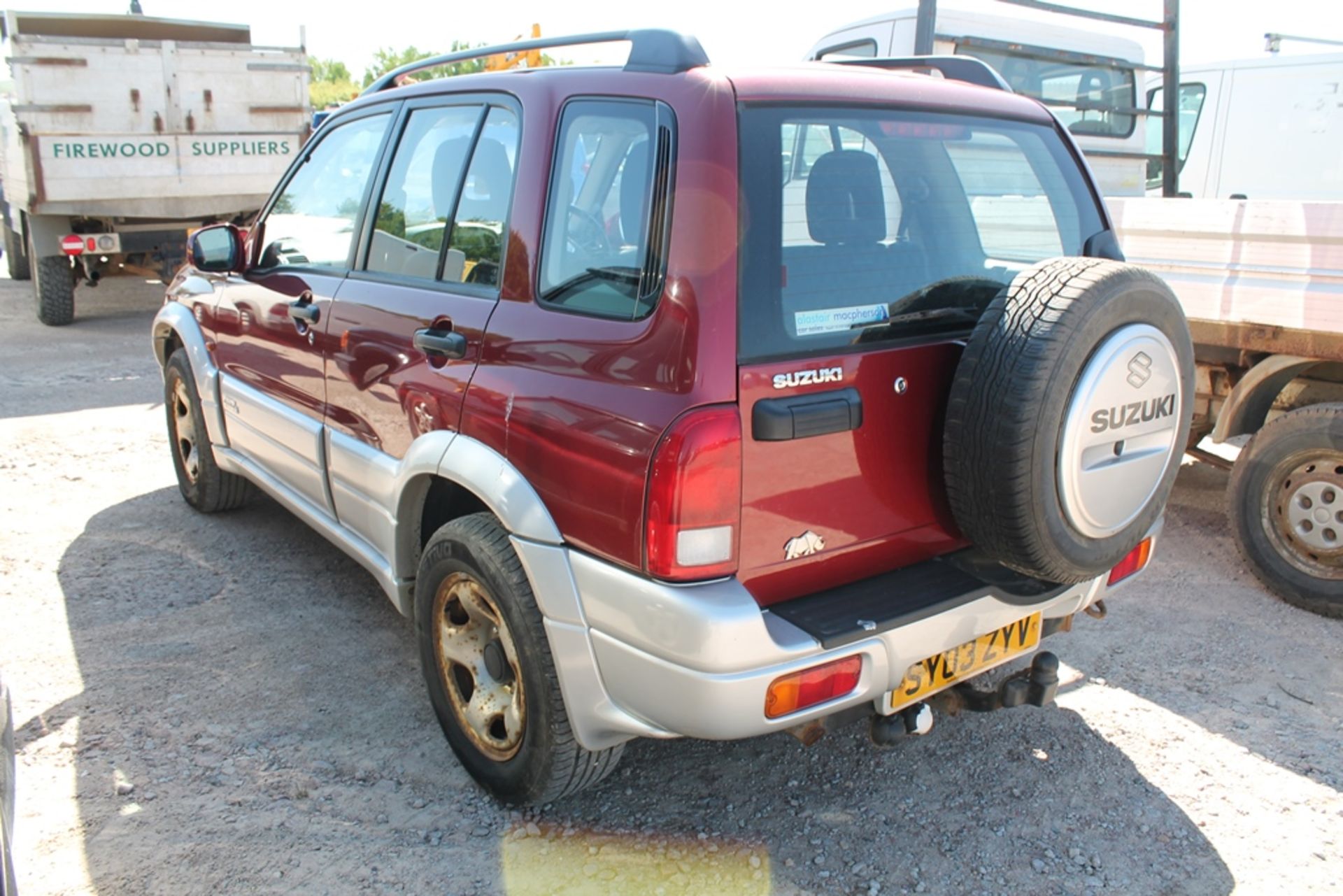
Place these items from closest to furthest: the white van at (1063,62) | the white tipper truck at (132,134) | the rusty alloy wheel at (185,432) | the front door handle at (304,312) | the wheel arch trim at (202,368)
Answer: the front door handle at (304,312) → the wheel arch trim at (202,368) → the rusty alloy wheel at (185,432) → the white van at (1063,62) → the white tipper truck at (132,134)

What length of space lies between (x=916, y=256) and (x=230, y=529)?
3.48 meters

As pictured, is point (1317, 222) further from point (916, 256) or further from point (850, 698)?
point (850, 698)

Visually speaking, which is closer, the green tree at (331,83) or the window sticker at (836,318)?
the window sticker at (836,318)

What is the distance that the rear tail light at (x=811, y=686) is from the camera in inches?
86.1

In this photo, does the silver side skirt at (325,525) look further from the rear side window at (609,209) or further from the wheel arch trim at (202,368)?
the rear side window at (609,209)

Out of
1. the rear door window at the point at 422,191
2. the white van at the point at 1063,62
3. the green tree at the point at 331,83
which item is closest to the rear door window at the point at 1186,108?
the white van at the point at 1063,62

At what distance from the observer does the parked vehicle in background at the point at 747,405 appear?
2.18 meters

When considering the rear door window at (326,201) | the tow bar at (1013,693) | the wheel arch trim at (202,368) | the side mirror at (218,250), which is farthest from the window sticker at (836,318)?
the wheel arch trim at (202,368)

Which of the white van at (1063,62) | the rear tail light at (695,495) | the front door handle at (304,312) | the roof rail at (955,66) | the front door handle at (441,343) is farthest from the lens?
the white van at (1063,62)

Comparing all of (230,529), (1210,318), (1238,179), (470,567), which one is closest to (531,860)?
(470,567)

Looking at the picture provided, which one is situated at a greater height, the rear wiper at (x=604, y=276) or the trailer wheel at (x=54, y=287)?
Result: the rear wiper at (x=604, y=276)

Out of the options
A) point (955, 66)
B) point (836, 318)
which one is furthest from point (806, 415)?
point (955, 66)

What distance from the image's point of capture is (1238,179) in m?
8.04

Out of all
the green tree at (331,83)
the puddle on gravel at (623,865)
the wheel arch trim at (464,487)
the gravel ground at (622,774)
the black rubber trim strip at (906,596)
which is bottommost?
the puddle on gravel at (623,865)
